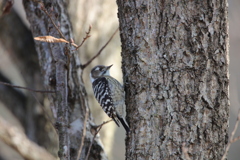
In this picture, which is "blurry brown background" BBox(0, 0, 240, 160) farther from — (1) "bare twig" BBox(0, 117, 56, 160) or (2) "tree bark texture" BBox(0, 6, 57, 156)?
(1) "bare twig" BBox(0, 117, 56, 160)

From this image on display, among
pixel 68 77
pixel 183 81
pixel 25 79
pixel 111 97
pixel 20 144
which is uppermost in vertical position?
pixel 25 79

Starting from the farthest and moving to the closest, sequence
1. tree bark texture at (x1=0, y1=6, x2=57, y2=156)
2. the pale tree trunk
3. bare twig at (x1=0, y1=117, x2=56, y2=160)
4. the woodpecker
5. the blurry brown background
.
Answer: the blurry brown background
tree bark texture at (x1=0, y1=6, x2=57, y2=156)
the woodpecker
the pale tree trunk
bare twig at (x1=0, y1=117, x2=56, y2=160)

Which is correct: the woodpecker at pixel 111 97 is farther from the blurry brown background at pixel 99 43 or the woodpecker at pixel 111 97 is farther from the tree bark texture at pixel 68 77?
the blurry brown background at pixel 99 43

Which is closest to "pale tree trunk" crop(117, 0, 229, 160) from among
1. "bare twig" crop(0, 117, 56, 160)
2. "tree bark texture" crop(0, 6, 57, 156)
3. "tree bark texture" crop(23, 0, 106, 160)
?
"tree bark texture" crop(23, 0, 106, 160)

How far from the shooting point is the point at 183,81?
12.5 ft

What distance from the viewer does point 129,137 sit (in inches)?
164

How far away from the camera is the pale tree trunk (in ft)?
12.3

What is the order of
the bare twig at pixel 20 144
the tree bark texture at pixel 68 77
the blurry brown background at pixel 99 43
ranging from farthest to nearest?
1. the blurry brown background at pixel 99 43
2. the tree bark texture at pixel 68 77
3. the bare twig at pixel 20 144

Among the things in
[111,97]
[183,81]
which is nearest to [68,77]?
[111,97]

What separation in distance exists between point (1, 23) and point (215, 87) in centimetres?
511

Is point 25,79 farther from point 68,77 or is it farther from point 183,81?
point 183,81

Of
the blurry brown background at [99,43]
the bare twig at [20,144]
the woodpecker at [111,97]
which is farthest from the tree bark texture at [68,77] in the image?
the blurry brown background at [99,43]

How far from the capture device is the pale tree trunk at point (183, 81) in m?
3.76

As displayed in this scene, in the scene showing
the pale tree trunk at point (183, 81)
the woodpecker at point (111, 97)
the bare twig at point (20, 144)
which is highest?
the woodpecker at point (111, 97)
